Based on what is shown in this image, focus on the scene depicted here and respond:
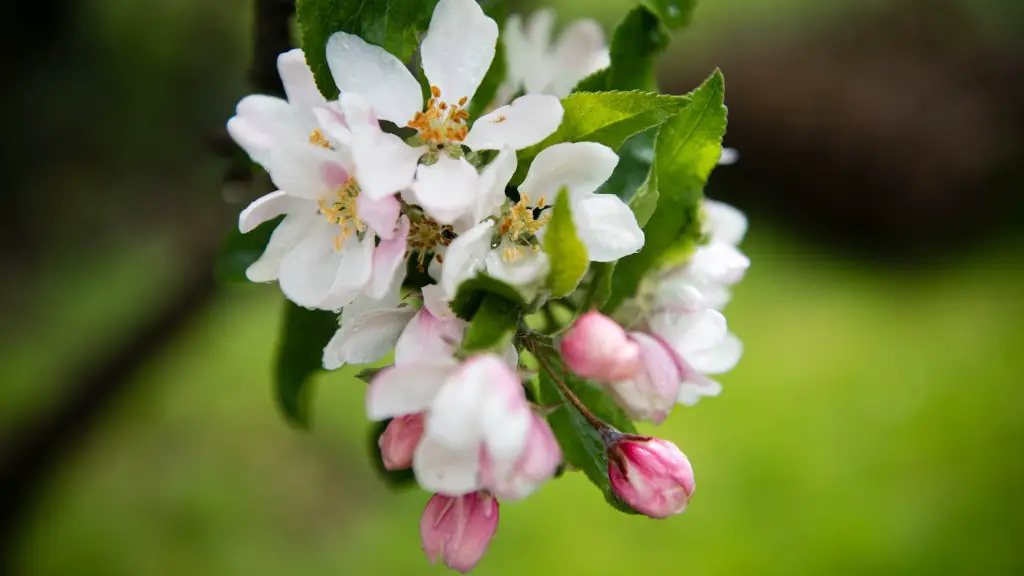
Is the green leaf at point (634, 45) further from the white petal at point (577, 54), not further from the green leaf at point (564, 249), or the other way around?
the green leaf at point (564, 249)

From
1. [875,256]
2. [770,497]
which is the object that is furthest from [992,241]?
[770,497]

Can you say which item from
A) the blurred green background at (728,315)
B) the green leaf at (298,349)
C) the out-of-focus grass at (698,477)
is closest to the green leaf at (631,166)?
the green leaf at (298,349)

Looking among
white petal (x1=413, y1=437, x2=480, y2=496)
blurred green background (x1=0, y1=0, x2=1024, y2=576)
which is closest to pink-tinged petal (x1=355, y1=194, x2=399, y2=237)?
white petal (x1=413, y1=437, x2=480, y2=496)

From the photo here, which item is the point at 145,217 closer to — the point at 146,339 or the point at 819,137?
the point at 146,339

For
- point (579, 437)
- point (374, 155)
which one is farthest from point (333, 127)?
point (579, 437)

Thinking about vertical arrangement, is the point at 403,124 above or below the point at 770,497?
above

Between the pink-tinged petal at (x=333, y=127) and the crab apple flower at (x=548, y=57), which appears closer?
the pink-tinged petal at (x=333, y=127)
